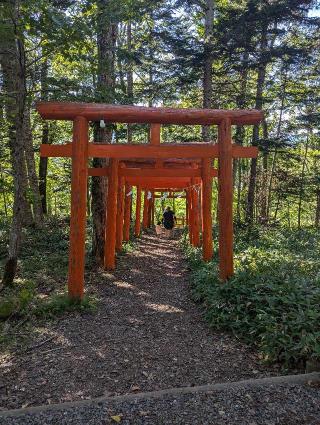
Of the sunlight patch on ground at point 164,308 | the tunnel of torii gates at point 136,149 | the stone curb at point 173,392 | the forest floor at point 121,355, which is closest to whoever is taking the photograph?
the stone curb at point 173,392

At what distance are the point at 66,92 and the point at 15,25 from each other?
1.52 m

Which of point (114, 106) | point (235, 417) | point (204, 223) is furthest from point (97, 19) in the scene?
point (235, 417)

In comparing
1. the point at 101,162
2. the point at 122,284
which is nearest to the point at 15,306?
the point at 122,284

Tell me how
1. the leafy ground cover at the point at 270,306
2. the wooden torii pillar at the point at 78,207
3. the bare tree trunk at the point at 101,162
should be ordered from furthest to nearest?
the bare tree trunk at the point at 101,162
the wooden torii pillar at the point at 78,207
the leafy ground cover at the point at 270,306

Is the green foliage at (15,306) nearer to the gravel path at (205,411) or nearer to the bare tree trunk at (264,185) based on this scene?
the gravel path at (205,411)

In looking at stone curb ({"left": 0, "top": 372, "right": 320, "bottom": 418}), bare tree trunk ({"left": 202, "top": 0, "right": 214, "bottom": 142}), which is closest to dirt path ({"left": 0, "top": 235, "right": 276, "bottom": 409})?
stone curb ({"left": 0, "top": 372, "right": 320, "bottom": 418})

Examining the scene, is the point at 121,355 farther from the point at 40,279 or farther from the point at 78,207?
the point at 40,279

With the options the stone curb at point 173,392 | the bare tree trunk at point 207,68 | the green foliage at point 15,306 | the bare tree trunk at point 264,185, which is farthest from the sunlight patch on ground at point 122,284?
the bare tree trunk at point 264,185

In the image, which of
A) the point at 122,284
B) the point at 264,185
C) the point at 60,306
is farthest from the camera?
the point at 264,185

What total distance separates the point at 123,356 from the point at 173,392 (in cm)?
125

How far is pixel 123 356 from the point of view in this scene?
470cm

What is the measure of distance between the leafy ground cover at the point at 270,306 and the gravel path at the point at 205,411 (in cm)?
70

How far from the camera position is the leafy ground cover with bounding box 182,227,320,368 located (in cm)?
430

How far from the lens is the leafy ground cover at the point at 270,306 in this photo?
4.30 m
